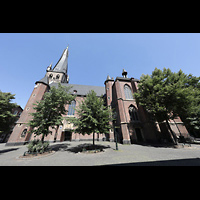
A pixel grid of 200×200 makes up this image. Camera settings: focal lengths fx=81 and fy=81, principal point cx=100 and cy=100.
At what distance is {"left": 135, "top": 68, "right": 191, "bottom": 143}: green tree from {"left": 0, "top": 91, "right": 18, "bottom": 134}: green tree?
19890mm

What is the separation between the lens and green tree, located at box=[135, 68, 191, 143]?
11667 mm

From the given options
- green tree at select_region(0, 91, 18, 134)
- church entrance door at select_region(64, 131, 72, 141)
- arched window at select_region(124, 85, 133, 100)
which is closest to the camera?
green tree at select_region(0, 91, 18, 134)

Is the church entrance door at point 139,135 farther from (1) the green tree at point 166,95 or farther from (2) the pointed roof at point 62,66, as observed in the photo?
(2) the pointed roof at point 62,66

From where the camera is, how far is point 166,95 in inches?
488

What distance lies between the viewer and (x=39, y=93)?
21.4m

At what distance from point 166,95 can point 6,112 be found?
22.5 meters

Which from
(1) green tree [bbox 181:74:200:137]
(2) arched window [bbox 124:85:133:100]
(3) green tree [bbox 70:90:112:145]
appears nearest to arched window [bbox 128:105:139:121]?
(2) arched window [bbox 124:85:133:100]

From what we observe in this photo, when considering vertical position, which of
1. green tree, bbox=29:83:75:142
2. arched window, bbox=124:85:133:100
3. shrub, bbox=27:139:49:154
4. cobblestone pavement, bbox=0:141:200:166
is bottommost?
cobblestone pavement, bbox=0:141:200:166

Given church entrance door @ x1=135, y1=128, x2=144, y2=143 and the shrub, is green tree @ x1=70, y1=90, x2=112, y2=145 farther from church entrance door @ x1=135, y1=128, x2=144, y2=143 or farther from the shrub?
church entrance door @ x1=135, y1=128, x2=144, y2=143
